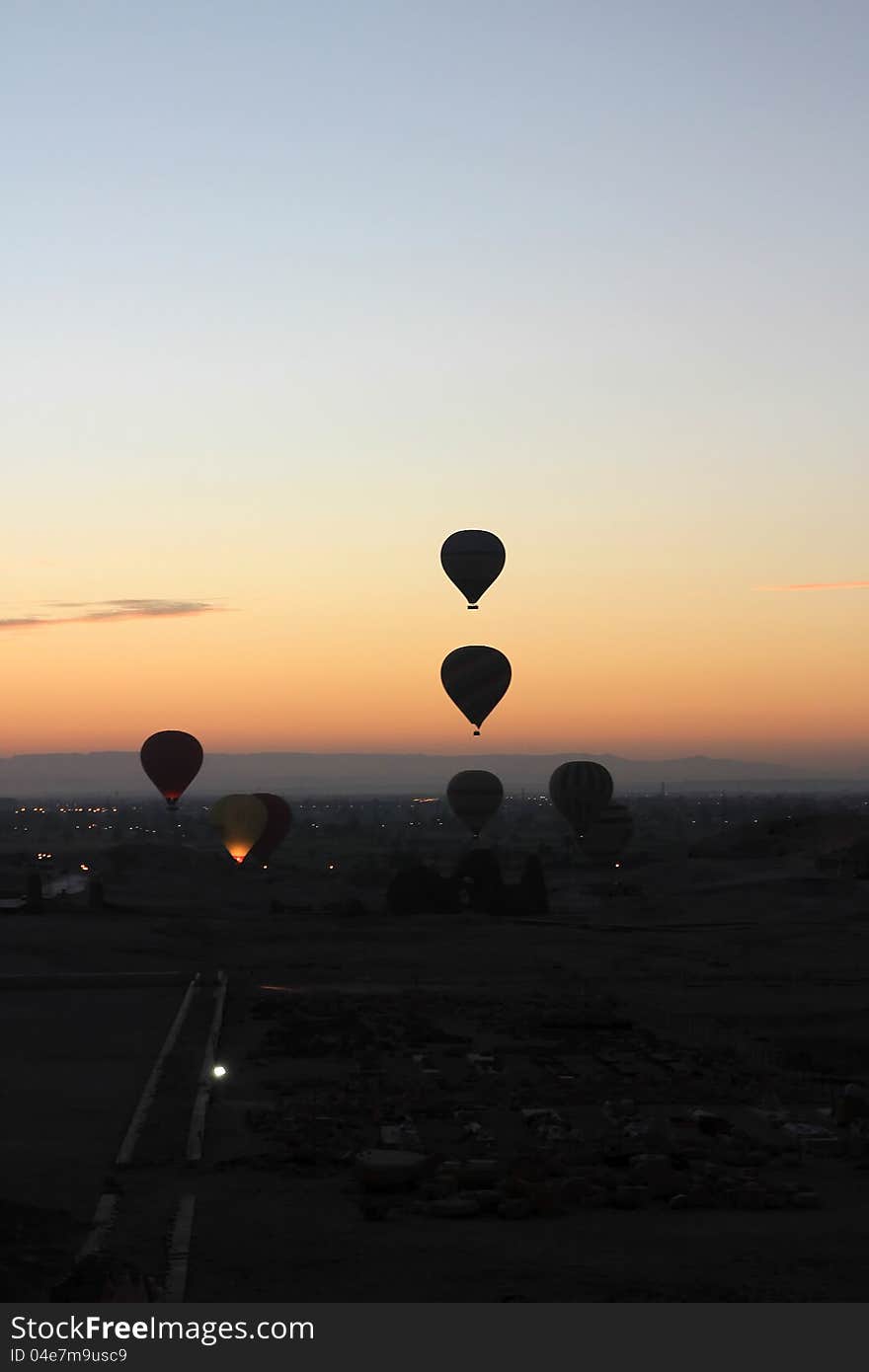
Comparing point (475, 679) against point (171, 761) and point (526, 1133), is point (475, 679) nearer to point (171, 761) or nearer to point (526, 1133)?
point (171, 761)

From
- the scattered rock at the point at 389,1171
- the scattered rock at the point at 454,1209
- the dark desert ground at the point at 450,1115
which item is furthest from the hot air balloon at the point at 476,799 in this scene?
the scattered rock at the point at 454,1209

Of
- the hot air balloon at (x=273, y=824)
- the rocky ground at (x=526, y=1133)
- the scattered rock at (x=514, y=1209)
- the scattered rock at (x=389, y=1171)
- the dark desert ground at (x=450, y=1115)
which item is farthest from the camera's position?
the hot air balloon at (x=273, y=824)

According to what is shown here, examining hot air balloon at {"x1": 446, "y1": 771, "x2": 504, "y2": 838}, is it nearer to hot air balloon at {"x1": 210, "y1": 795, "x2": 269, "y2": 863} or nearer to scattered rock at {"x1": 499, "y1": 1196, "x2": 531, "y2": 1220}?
hot air balloon at {"x1": 210, "y1": 795, "x2": 269, "y2": 863}

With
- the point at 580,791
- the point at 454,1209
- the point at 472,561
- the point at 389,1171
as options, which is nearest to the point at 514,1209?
the point at 454,1209

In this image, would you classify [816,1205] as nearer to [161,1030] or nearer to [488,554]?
[161,1030]

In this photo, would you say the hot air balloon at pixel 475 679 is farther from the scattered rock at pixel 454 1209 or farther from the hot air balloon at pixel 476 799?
the scattered rock at pixel 454 1209
